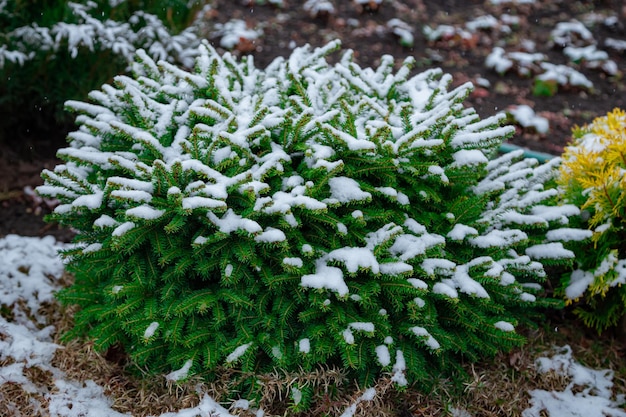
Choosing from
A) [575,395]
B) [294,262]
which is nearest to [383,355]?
[294,262]

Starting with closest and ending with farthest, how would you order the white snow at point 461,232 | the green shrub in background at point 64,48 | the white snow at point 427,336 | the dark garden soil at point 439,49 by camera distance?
the white snow at point 427,336
the white snow at point 461,232
the green shrub in background at point 64,48
the dark garden soil at point 439,49

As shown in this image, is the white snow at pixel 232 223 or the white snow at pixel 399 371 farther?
the white snow at pixel 399 371

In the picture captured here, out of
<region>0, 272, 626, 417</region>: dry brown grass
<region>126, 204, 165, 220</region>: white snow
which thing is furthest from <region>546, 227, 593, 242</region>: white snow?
<region>126, 204, 165, 220</region>: white snow

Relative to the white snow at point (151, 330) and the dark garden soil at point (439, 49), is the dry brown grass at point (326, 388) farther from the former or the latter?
the dark garden soil at point (439, 49)

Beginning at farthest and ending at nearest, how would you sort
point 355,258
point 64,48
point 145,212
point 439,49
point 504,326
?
1. point 439,49
2. point 64,48
3. point 504,326
4. point 355,258
5. point 145,212

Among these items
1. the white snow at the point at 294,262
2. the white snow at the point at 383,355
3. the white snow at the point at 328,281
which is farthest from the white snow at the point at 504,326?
the white snow at the point at 294,262

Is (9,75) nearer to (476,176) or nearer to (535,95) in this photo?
(476,176)

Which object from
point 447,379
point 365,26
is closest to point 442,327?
point 447,379

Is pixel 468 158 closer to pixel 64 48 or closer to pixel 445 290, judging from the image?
pixel 445 290
